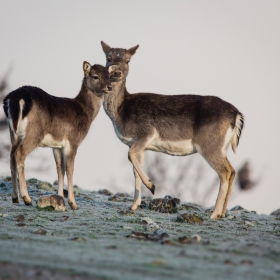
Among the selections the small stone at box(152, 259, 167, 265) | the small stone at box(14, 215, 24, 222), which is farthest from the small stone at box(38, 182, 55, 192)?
the small stone at box(152, 259, 167, 265)

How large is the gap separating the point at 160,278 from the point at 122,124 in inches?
282

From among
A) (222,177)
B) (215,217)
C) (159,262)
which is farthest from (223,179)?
(159,262)

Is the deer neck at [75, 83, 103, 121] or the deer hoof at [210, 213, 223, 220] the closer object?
the deer hoof at [210, 213, 223, 220]

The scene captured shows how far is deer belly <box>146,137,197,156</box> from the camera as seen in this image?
40.3 feet

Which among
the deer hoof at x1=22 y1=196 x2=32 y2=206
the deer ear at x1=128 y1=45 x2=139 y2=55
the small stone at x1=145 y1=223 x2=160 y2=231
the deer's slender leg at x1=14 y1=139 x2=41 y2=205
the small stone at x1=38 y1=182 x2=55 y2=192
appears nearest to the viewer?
the small stone at x1=145 y1=223 x2=160 y2=231

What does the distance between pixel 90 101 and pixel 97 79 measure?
0.51 meters

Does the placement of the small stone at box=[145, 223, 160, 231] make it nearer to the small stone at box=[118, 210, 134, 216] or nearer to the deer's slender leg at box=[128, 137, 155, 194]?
the small stone at box=[118, 210, 134, 216]

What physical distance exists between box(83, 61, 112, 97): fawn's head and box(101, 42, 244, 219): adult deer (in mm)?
433

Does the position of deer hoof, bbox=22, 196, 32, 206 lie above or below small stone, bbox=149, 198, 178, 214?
Result: below

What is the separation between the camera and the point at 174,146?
40.7 feet

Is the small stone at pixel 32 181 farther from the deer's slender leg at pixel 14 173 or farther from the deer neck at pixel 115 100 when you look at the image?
the deer's slender leg at pixel 14 173

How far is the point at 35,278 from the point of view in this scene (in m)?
5.70

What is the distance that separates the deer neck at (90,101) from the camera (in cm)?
1311

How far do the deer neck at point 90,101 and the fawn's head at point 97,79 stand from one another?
9 centimetres
